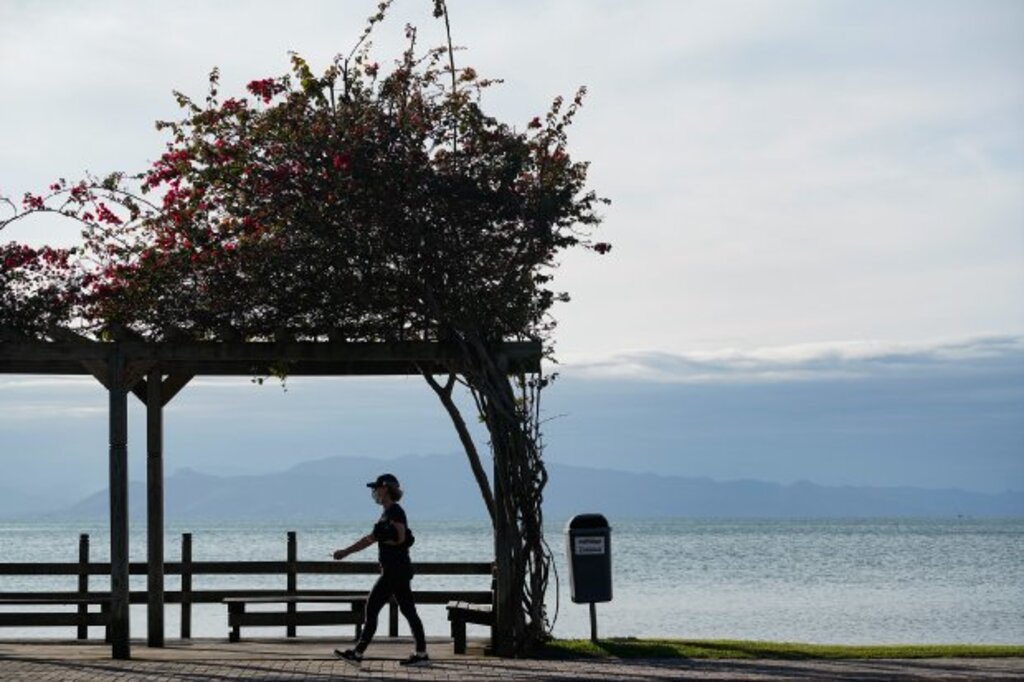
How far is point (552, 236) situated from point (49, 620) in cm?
685

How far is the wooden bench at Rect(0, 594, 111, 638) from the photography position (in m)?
18.6

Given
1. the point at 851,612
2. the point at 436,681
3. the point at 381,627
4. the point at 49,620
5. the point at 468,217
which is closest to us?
the point at 436,681

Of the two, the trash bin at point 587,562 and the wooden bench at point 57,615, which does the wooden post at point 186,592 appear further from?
the trash bin at point 587,562

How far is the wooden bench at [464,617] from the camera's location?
16875mm

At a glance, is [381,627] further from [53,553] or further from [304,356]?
[53,553]

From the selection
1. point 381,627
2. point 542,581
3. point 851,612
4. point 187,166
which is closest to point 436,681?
point 542,581

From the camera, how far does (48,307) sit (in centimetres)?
1712

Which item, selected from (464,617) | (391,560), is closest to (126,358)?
(391,560)

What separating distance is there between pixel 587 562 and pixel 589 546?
16 cm

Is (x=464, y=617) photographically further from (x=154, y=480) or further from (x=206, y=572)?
(x=206, y=572)

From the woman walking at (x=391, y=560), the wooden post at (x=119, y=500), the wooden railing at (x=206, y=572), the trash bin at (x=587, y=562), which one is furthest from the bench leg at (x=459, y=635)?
the wooden post at (x=119, y=500)

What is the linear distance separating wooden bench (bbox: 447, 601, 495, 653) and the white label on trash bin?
1.04 meters

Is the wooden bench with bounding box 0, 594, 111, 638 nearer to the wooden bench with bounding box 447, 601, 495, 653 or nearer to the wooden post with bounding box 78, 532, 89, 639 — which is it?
the wooden post with bounding box 78, 532, 89, 639

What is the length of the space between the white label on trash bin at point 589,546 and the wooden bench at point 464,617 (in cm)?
104
